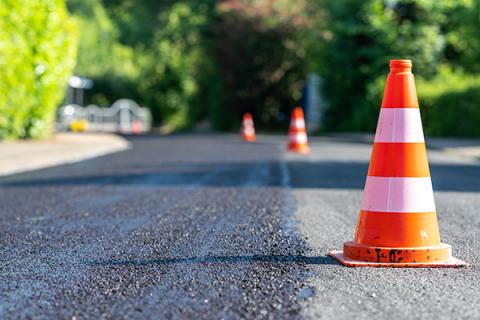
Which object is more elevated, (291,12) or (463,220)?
(291,12)

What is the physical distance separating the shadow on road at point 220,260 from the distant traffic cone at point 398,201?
6.2 inches

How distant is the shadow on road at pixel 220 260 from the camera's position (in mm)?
5637

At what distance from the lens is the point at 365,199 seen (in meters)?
5.88

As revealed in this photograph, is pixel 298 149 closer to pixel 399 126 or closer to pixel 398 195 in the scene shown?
pixel 399 126

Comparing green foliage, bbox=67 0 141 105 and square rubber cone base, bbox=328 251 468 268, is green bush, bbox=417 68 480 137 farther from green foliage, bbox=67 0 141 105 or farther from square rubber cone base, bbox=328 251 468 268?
square rubber cone base, bbox=328 251 468 268

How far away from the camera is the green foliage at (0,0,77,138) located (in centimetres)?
1989

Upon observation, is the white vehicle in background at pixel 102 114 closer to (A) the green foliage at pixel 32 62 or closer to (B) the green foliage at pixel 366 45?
(B) the green foliage at pixel 366 45

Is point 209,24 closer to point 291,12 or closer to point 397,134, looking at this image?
point 291,12

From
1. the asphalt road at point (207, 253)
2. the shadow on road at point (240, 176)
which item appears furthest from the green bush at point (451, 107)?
the asphalt road at point (207, 253)

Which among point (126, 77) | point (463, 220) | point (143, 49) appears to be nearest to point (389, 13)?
point (143, 49)

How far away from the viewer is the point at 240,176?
42.8 feet

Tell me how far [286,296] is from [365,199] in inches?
56.5

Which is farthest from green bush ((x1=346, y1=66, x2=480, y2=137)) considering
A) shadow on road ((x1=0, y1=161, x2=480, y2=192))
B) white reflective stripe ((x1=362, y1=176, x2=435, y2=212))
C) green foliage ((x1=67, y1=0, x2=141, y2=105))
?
white reflective stripe ((x1=362, y1=176, x2=435, y2=212))

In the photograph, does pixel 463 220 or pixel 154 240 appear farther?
pixel 463 220
